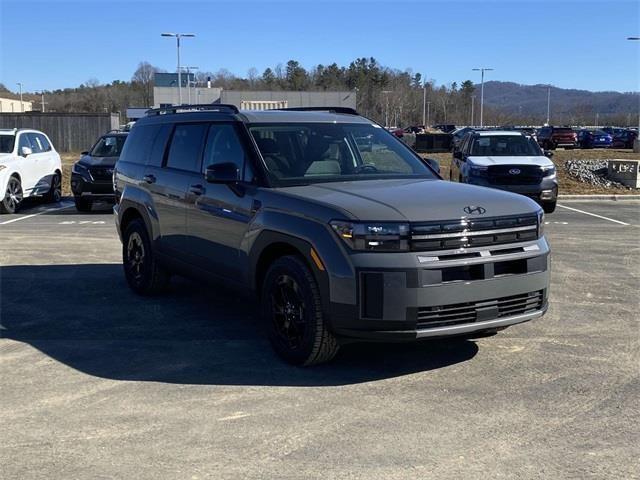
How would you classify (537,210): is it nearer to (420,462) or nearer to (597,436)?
(597,436)

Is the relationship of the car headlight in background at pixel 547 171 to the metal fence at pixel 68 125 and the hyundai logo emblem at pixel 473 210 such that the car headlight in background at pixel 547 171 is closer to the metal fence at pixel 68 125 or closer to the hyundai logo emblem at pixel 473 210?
the hyundai logo emblem at pixel 473 210

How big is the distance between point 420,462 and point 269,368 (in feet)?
5.92

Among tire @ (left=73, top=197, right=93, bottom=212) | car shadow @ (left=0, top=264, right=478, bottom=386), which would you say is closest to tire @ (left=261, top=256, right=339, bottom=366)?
car shadow @ (left=0, top=264, right=478, bottom=386)

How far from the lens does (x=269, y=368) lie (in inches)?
209

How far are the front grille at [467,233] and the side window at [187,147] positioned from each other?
2.67 meters

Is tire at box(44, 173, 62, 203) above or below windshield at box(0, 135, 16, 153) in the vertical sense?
below

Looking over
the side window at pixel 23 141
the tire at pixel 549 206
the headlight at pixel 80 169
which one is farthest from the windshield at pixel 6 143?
the tire at pixel 549 206

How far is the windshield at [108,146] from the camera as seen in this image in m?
16.6

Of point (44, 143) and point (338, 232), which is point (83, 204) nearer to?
point (44, 143)

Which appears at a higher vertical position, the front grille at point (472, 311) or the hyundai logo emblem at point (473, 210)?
the hyundai logo emblem at point (473, 210)

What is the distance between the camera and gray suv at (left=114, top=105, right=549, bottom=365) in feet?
15.4

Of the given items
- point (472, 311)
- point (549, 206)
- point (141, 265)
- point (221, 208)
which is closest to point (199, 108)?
point (221, 208)

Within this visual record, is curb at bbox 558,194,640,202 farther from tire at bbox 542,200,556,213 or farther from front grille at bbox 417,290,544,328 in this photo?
front grille at bbox 417,290,544,328

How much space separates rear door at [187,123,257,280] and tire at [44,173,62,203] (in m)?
12.2
